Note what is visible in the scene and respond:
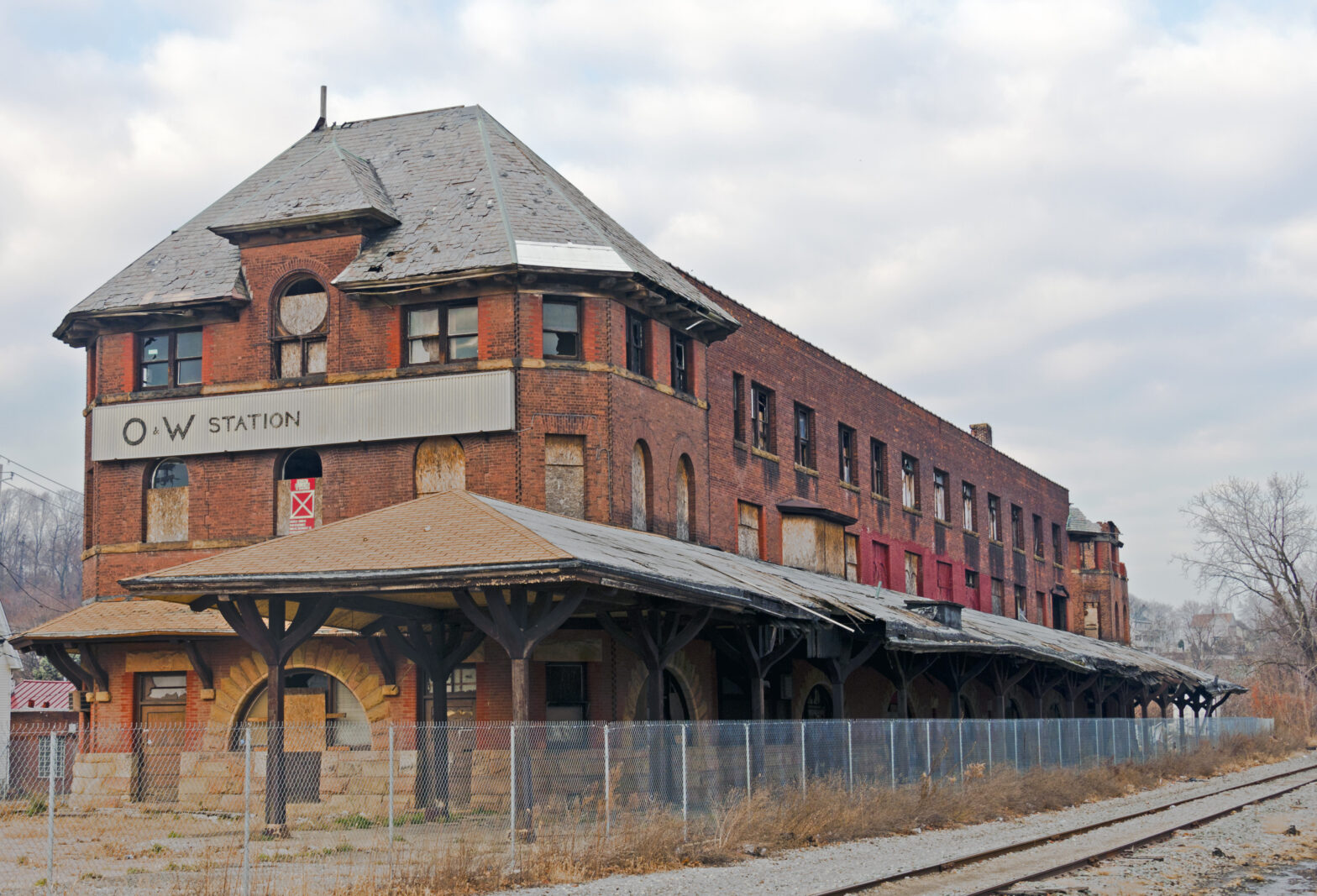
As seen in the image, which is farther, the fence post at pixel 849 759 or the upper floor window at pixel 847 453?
the upper floor window at pixel 847 453

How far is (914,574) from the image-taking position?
47.2 meters

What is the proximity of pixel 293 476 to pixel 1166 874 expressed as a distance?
18.5m

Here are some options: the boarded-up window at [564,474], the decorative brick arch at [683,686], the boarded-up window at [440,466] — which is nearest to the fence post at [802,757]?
the decorative brick arch at [683,686]

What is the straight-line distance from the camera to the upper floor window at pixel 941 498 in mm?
49844

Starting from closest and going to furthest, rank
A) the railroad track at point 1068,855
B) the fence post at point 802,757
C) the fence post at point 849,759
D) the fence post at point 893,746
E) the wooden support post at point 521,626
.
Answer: the railroad track at point 1068,855 < the wooden support post at point 521,626 < the fence post at point 802,757 < the fence post at point 849,759 < the fence post at point 893,746

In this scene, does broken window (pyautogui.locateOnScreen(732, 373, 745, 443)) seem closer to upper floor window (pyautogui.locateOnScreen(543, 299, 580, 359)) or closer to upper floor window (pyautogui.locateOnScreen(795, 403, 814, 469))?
upper floor window (pyautogui.locateOnScreen(795, 403, 814, 469))

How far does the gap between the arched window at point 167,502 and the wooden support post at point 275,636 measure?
1015 cm

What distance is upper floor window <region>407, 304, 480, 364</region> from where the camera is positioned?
28484mm

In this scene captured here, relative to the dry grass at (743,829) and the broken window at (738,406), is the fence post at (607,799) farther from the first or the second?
the broken window at (738,406)

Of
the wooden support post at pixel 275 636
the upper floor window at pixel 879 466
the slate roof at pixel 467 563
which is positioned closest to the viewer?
the slate roof at pixel 467 563

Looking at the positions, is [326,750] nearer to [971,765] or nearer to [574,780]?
[574,780]

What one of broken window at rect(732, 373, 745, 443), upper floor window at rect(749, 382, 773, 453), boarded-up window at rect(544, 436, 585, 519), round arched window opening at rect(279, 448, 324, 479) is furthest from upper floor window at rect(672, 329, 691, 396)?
round arched window opening at rect(279, 448, 324, 479)

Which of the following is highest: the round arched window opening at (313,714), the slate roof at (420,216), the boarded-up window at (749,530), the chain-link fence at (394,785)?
the slate roof at (420,216)

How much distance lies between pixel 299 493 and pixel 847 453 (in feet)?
62.3
